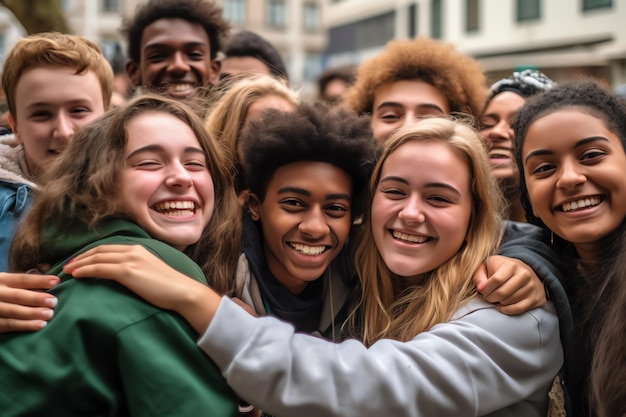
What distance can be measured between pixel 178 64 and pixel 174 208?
203 centimetres

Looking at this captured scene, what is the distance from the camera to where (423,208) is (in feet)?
8.39

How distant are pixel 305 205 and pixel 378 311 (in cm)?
56

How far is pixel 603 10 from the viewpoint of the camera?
56.1 ft

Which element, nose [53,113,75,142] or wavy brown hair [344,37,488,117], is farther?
wavy brown hair [344,37,488,117]

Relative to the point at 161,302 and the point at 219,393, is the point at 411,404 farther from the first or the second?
the point at 161,302

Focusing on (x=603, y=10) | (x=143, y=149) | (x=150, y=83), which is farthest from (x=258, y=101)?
(x=603, y=10)

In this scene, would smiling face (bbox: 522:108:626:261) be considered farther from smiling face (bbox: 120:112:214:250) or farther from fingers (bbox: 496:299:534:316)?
smiling face (bbox: 120:112:214:250)

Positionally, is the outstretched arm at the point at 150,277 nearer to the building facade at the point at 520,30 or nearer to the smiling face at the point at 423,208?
the smiling face at the point at 423,208

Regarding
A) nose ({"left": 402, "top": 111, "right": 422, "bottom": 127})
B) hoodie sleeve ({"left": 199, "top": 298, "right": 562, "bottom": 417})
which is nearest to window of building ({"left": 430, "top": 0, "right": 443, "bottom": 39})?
nose ({"left": 402, "top": 111, "right": 422, "bottom": 127})

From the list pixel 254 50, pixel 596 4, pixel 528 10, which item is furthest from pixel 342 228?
pixel 528 10

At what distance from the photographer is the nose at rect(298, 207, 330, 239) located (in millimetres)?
2631

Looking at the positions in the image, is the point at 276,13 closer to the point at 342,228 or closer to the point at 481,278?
the point at 342,228

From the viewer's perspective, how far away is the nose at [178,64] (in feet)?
13.5

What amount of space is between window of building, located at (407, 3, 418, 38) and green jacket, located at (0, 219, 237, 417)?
2344 cm
